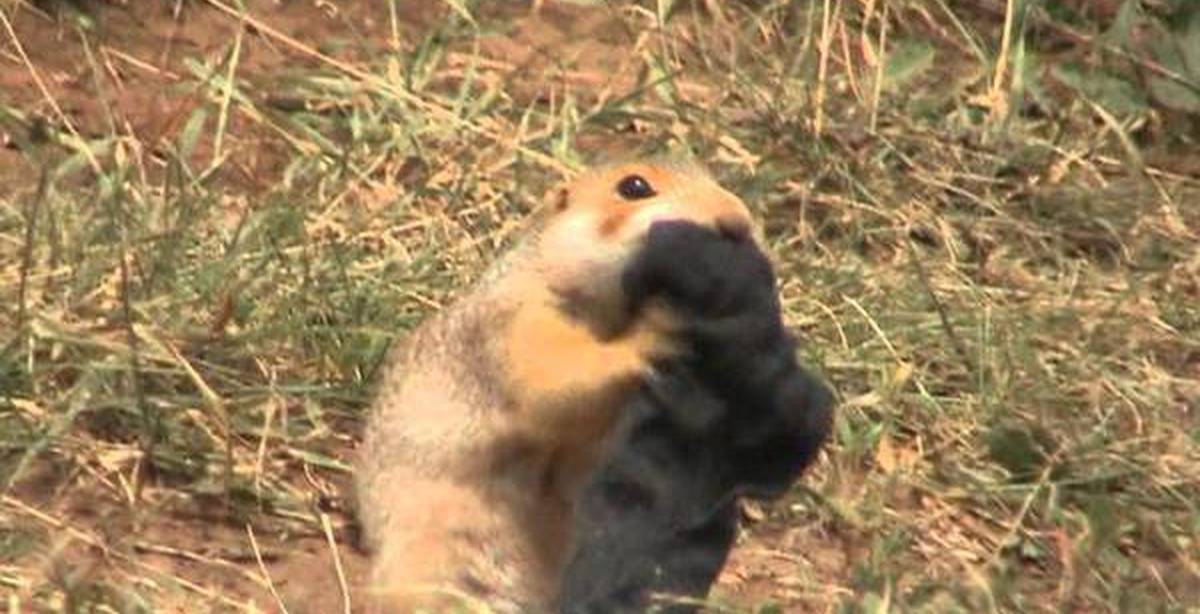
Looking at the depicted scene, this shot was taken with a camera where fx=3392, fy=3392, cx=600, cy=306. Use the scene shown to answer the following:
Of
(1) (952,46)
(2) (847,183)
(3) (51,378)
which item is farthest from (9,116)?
(1) (952,46)

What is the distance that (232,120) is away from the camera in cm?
649

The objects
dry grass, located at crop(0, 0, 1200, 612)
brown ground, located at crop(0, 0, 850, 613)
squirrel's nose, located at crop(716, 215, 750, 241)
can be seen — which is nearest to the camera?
squirrel's nose, located at crop(716, 215, 750, 241)

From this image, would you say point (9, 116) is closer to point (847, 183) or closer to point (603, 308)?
point (847, 183)

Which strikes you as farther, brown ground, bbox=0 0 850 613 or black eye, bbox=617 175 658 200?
brown ground, bbox=0 0 850 613

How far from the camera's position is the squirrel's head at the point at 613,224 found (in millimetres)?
4395

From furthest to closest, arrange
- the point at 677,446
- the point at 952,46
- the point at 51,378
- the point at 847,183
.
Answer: the point at 952,46, the point at 847,183, the point at 51,378, the point at 677,446

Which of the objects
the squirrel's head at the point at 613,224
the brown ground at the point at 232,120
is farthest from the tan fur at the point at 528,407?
the brown ground at the point at 232,120

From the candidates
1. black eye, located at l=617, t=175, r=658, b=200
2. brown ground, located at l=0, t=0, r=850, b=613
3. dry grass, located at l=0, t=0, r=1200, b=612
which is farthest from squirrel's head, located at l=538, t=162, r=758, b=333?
brown ground, located at l=0, t=0, r=850, b=613

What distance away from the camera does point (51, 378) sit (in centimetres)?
527

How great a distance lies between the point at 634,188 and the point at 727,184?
6.23 feet

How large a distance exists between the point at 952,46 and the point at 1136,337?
1345 millimetres

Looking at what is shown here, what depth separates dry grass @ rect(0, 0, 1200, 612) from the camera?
5.07 m

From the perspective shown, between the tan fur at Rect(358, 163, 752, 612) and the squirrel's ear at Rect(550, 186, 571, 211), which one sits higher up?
the squirrel's ear at Rect(550, 186, 571, 211)

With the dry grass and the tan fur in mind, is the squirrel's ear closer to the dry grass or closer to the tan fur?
the tan fur
